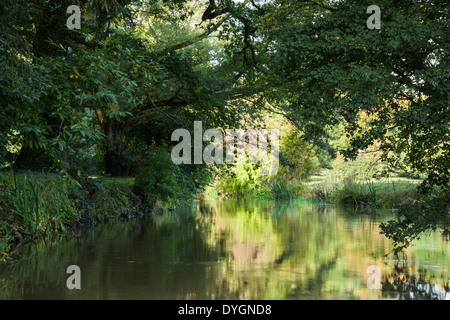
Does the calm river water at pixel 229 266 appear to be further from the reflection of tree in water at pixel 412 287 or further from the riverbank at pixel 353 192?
the riverbank at pixel 353 192

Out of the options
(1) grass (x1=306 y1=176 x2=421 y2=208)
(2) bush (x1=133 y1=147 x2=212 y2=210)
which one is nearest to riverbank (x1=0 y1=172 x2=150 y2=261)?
(2) bush (x1=133 y1=147 x2=212 y2=210)

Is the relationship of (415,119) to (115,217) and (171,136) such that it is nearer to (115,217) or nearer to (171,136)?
(115,217)

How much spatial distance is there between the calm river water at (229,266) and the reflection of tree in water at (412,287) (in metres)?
0.01

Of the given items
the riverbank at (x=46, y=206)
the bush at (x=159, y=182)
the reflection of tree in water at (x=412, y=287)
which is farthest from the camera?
the bush at (x=159, y=182)

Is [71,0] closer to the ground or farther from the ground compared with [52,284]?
farther from the ground

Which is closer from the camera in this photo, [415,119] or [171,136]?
[415,119]

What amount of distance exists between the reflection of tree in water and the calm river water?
0.4 inches

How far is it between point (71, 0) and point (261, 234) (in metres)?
6.09

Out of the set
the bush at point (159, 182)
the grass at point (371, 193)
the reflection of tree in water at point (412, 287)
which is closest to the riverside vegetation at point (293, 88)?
the reflection of tree in water at point (412, 287)

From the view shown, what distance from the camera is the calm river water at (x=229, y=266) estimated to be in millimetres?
5664

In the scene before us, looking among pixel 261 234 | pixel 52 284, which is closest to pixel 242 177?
pixel 261 234

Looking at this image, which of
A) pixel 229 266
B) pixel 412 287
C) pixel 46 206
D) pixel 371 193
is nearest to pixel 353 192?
pixel 371 193

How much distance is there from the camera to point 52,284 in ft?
19.8

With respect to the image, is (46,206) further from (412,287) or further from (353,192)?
(353,192)
